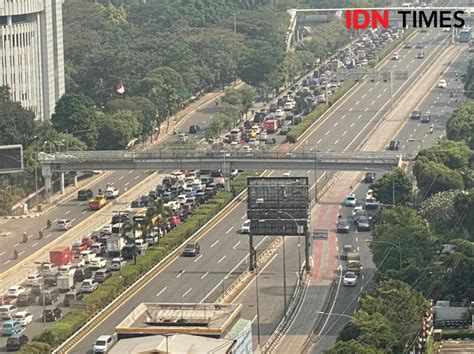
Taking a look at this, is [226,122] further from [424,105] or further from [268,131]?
[424,105]

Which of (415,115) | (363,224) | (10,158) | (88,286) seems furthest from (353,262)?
(415,115)

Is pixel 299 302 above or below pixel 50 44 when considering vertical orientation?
below

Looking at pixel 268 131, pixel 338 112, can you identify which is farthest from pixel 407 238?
pixel 338 112

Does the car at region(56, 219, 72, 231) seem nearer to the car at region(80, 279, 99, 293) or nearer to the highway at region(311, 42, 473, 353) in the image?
the highway at region(311, 42, 473, 353)

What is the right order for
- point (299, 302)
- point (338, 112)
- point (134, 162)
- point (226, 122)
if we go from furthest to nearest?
point (338, 112)
point (226, 122)
point (134, 162)
point (299, 302)

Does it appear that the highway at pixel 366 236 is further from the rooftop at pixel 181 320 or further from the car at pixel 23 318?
the rooftop at pixel 181 320
